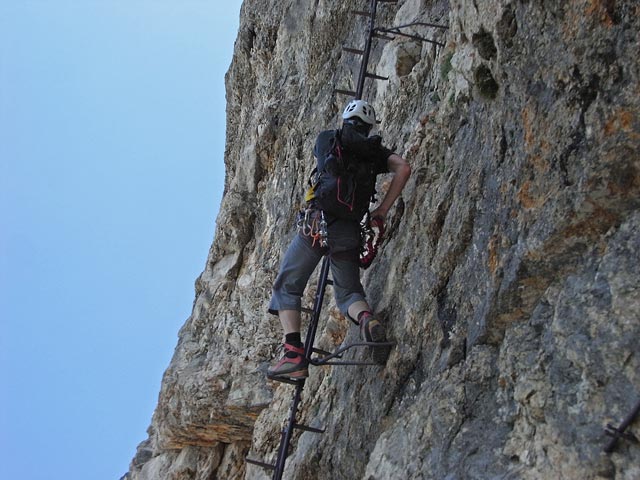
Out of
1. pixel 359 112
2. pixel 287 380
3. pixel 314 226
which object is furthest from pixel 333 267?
pixel 359 112

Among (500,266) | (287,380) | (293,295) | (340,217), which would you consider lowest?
(287,380)

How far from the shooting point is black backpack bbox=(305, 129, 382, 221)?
6.03m

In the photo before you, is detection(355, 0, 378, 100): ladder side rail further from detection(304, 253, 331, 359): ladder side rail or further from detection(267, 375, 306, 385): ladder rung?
Result: detection(267, 375, 306, 385): ladder rung

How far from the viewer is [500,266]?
4367 millimetres

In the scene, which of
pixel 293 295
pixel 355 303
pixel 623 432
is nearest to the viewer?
pixel 623 432

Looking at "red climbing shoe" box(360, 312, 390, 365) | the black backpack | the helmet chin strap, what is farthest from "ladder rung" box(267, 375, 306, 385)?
the helmet chin strap

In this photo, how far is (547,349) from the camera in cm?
379

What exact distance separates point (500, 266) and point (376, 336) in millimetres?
1501

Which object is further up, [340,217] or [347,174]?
[347,174]

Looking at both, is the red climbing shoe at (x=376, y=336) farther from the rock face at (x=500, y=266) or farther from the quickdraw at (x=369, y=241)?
the quickdraw at (x=369, y=241)

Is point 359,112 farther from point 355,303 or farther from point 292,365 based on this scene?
point 292,365

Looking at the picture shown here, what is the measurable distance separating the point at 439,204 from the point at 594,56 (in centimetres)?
202

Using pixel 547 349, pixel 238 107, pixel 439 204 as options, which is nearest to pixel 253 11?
pixel 238 107

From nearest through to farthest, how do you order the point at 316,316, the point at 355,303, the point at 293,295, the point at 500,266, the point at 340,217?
the point at 500,266
the point at 355,303
the point at 340,217
the point at 293,295
the point at 316,316
